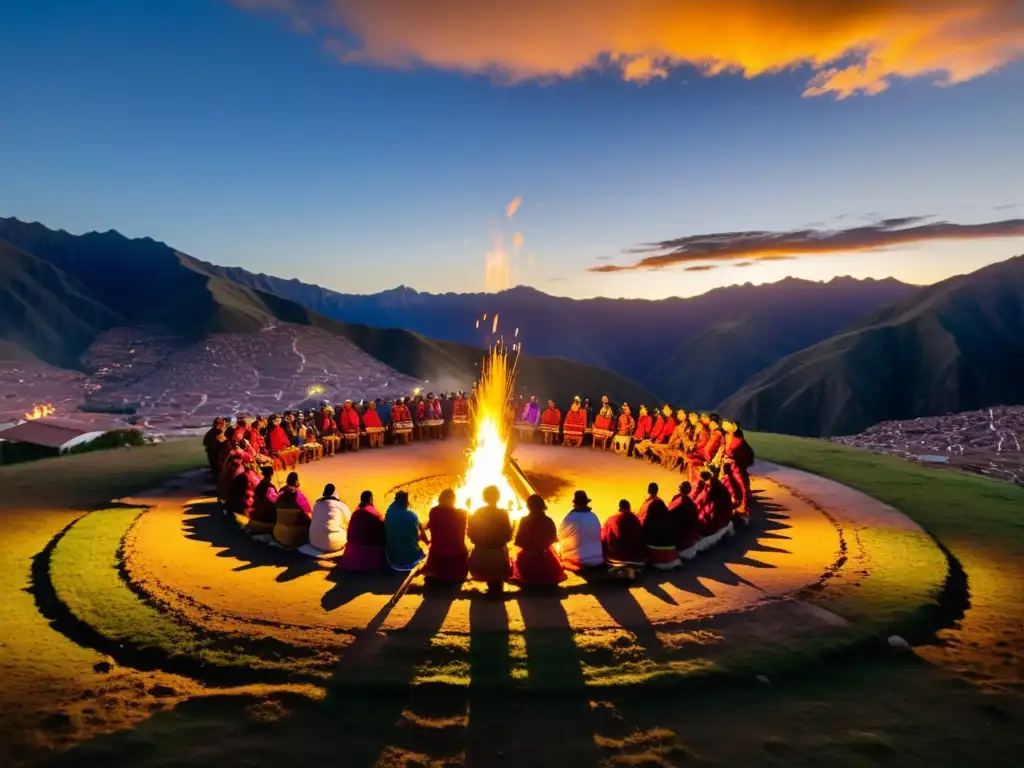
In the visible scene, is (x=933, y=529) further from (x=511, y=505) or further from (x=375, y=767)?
(x=375, y=767)

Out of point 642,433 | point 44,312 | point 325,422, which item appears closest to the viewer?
point 642,433

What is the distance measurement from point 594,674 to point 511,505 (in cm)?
704

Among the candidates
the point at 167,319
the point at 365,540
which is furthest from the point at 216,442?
the point at 167,319

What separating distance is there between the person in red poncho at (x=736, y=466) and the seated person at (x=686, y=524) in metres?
1.72

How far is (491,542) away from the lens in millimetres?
9414

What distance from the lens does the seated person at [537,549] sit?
30.9 feet

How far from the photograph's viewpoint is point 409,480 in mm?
16906

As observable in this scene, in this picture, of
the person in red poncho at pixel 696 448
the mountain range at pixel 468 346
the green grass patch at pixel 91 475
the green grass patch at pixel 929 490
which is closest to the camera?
the green grass patch at pixel 929 490

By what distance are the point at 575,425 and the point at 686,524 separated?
1089cm

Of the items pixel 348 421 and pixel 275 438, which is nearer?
pixel 275 438

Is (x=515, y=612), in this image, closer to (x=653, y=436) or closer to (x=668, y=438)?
(x=668, y=438)

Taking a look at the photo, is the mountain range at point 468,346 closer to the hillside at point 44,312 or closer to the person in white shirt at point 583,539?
the hillside at point 44,312

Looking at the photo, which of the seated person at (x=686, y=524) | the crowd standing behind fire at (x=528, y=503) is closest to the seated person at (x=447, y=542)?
the crowd standing behind fire at (x=528, y=503)

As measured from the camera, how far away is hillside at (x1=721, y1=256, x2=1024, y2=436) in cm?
10438
